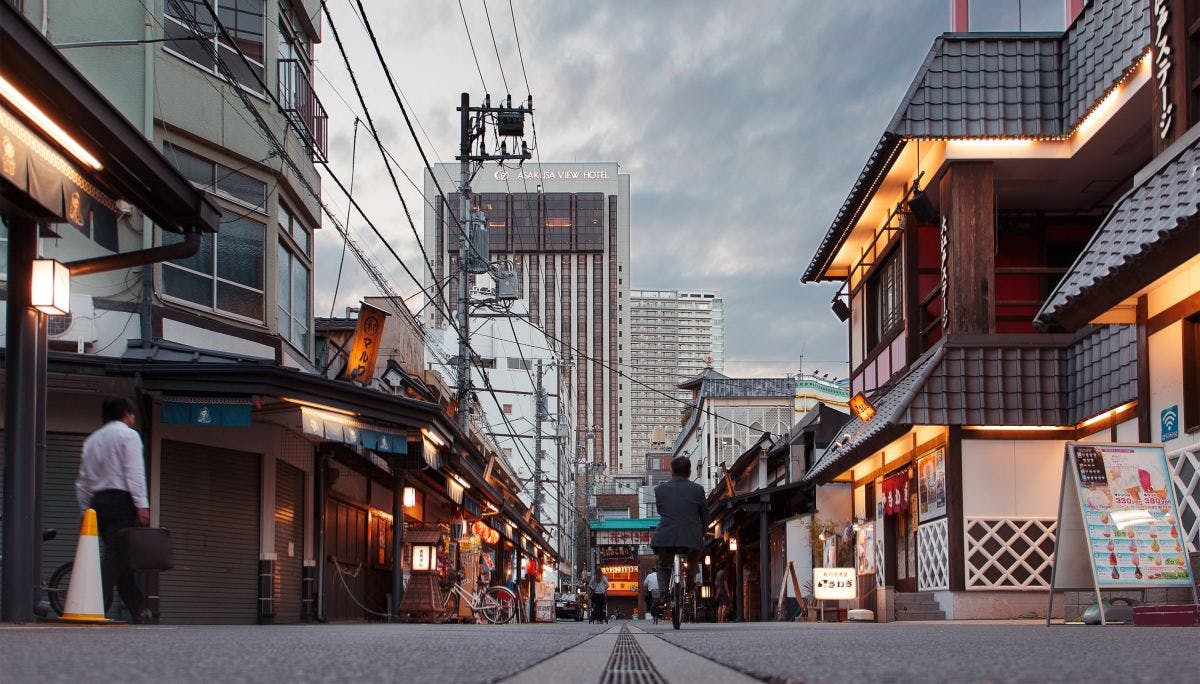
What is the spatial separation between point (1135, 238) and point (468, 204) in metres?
16.7

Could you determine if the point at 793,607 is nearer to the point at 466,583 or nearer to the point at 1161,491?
the point at 466,583

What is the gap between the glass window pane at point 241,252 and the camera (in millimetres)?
17500

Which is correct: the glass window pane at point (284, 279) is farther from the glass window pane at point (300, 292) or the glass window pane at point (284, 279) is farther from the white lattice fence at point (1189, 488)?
the white lattice fence at point (1189, 488)

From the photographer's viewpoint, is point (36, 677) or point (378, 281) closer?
point (36, 677)

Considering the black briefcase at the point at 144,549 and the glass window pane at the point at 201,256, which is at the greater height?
the glass window pane at the point at 201,256

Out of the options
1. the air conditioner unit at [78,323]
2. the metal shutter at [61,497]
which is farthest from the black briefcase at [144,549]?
the air conditioner unit at [78,323]

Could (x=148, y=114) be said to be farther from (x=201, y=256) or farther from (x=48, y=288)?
(x=48, y=288)

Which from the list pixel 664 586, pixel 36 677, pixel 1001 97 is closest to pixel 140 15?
pixel 664 586

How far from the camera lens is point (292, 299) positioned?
780 inches

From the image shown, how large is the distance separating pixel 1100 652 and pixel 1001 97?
15.7m

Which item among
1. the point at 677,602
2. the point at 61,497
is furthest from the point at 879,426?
the point at 61,497

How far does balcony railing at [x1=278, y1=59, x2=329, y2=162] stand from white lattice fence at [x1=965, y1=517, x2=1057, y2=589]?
11.0 meters

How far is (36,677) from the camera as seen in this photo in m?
3.47

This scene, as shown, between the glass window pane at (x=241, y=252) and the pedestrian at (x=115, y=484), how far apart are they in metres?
8.27
